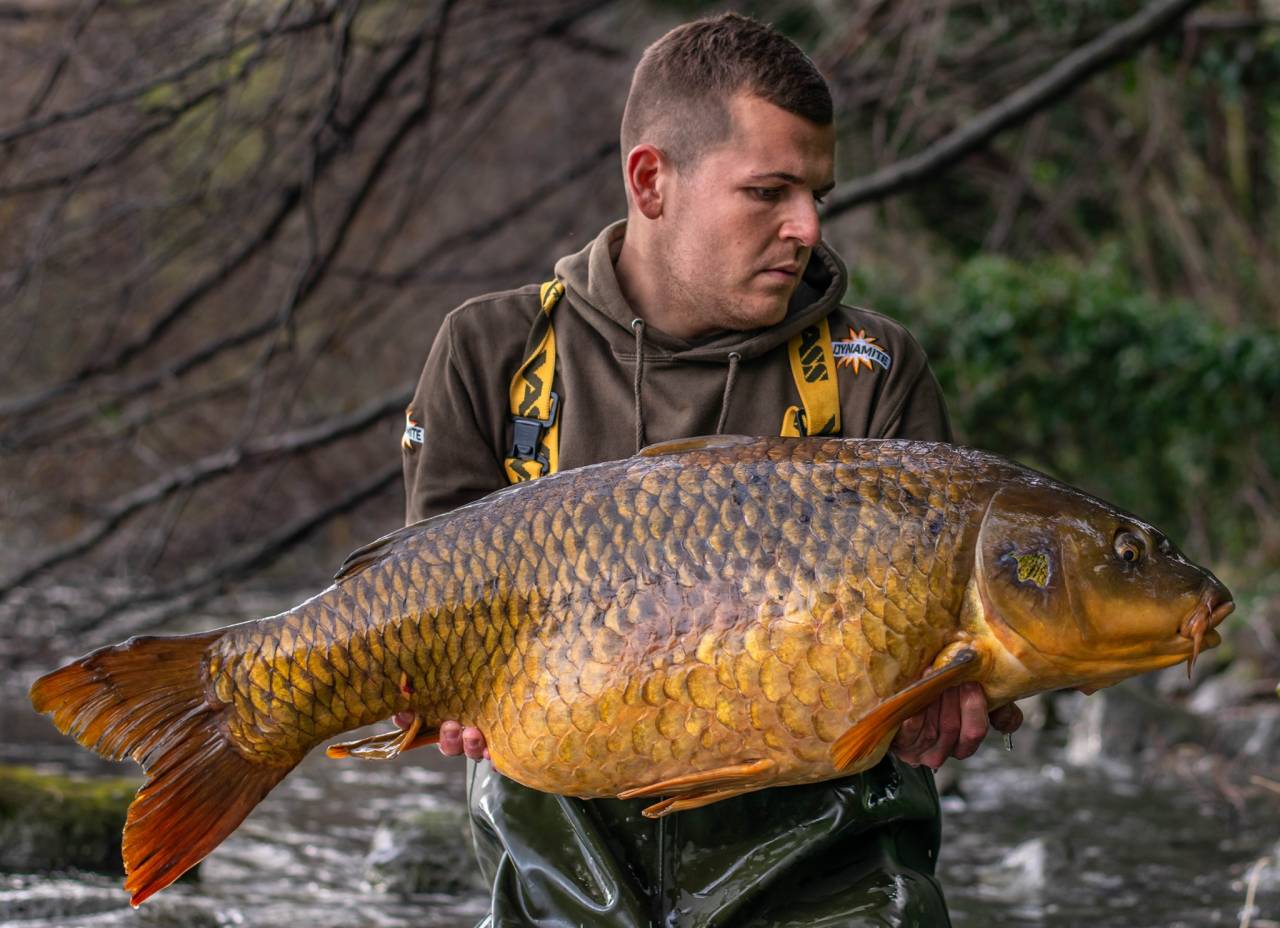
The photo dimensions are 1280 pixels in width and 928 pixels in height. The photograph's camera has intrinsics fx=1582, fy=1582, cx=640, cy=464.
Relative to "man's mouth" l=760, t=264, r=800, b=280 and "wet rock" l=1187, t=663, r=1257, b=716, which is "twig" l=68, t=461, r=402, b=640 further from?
"wet rock" l=1187, t=663, r=1257, b=716

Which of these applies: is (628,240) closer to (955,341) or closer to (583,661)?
(583,661)

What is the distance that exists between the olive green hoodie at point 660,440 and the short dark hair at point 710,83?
0.24 m

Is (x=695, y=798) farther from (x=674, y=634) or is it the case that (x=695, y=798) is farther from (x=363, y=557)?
(x=363, y=557)

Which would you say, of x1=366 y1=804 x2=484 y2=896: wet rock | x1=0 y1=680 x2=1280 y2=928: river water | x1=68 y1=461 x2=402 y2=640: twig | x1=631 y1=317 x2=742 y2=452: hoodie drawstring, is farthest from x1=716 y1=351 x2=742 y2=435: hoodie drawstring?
x1=68 y1=461 x2=402 y2=640: twig

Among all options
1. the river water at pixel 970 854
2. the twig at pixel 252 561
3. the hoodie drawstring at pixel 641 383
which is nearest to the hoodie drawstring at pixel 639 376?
the hoodie drawstring at pixel 641 383

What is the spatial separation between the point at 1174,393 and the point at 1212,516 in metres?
1.39

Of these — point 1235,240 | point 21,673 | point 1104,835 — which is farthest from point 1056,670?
point 1235,240

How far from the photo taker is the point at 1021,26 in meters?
8.31

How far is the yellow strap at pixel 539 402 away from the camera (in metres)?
2.66

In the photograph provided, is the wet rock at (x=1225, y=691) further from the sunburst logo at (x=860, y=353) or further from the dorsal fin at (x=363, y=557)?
the dorsal fin at (x=363, y=557)

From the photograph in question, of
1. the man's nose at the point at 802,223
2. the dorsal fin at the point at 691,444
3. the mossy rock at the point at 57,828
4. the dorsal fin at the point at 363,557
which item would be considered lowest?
the mossy rock at the point at 57,828

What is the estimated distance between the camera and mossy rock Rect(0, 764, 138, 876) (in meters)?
4.34

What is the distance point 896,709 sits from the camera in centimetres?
202

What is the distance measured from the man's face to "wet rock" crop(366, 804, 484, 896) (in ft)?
7.42
